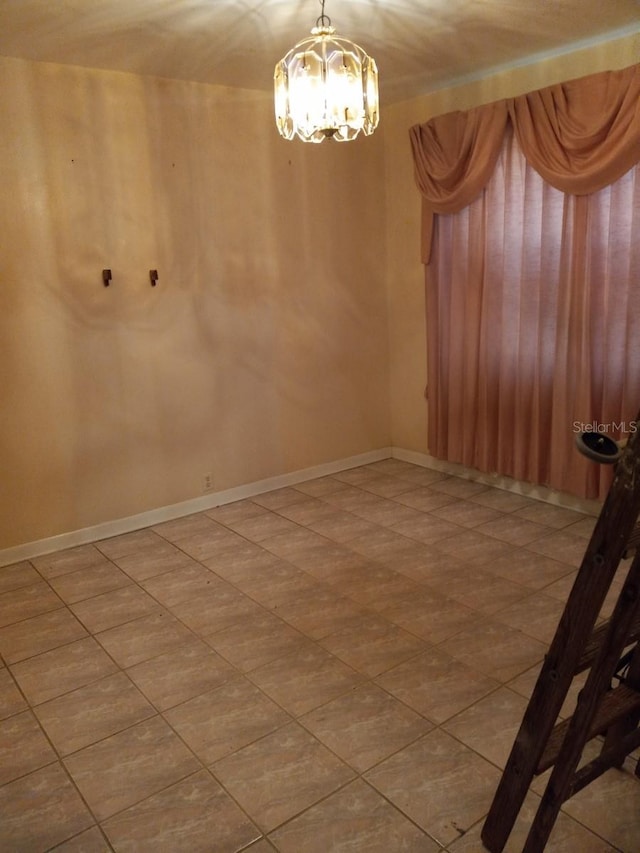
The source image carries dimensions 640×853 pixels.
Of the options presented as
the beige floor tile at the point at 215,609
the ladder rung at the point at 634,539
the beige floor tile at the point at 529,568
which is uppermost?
the ladder rung at the point at 634,539

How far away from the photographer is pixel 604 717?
1.55 meters

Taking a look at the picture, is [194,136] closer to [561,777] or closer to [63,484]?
[63,484]

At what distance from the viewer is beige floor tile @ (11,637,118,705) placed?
2387mm

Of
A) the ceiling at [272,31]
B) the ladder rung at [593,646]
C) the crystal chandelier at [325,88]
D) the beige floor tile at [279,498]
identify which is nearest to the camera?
the ladder rung at [593,646]

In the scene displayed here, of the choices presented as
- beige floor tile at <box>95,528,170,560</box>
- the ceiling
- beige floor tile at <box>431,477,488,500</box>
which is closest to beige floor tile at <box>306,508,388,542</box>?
beige floor tile at <box>431,477,488,500</box>

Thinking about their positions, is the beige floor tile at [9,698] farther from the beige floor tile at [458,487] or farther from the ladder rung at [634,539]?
the beige floor tile at [458,487]

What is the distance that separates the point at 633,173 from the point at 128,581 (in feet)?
10.6

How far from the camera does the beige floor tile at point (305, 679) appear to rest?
2256 millimetres

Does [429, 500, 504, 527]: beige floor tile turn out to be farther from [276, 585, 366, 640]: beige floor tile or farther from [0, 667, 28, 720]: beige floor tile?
[0, 667, 28, 720]: beige floor tile

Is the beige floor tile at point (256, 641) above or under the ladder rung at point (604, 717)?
under

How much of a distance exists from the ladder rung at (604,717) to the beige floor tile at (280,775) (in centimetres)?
66

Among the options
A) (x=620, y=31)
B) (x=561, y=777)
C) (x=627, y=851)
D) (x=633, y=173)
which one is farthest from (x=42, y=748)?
(x=620, y=31)

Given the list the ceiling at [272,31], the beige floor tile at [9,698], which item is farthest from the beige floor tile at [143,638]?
the ceiling at [272,31]

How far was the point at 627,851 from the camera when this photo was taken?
1.62m
